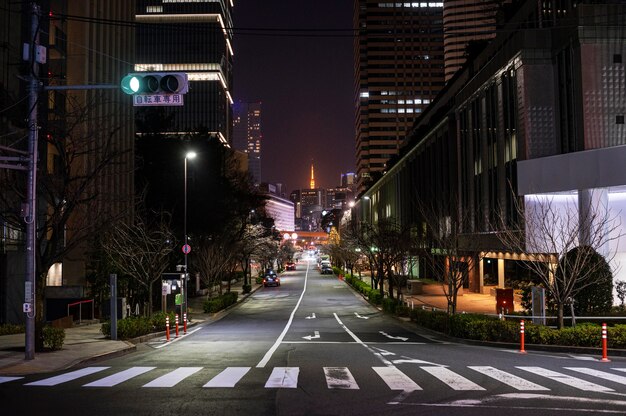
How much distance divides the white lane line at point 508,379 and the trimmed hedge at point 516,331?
556cm

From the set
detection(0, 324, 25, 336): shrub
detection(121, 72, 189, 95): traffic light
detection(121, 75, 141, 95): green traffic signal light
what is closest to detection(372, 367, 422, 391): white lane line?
detection(121, 72, 189, 95): traffic light

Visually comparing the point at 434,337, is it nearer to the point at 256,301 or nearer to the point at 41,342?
the point at 41,342

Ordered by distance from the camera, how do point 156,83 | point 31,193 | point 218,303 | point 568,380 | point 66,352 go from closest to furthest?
point 156,83 → point 568,380 → point 31,193 → point 66,352 → point 218,303

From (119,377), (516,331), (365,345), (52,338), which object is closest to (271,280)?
(365,345)

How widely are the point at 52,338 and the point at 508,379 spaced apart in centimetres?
1343

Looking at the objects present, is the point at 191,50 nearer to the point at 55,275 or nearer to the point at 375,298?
the point at 375,298

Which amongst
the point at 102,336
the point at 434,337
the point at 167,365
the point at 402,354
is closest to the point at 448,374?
the point at 402,354

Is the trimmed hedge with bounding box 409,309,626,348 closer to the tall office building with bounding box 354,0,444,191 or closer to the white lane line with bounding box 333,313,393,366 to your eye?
the white lane line with bounding box 333,313,393,366

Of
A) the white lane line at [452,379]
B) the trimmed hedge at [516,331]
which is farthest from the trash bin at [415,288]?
the white lane line at [452,379]

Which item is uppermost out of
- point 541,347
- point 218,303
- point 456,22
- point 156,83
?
point 456,22

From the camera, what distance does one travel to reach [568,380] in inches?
467

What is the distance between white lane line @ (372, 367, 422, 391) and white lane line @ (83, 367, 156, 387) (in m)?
5.72

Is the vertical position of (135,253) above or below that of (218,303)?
above

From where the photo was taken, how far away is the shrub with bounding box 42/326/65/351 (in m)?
17.1
